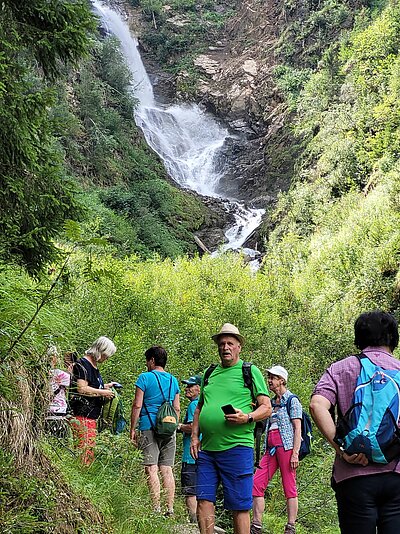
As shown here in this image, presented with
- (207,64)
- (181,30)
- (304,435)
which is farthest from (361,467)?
(181,30)

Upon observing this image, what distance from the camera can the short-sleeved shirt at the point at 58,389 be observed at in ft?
13.1

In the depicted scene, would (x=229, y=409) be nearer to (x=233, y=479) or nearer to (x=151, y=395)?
(x=233, y=479)

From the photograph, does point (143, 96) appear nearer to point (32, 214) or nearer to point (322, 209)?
point (322, 209)

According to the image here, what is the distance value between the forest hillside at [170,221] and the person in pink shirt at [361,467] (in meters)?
1.46

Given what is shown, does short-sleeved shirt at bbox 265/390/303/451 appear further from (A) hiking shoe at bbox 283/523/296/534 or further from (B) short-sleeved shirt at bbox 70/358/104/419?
(B) short-sleeved shirt at bbox 70/358/104/419

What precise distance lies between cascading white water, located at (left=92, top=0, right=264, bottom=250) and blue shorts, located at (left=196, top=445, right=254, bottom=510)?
106ft

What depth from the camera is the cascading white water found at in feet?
133

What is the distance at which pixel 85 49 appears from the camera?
18.5 ft

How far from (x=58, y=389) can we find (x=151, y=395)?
181 centimetres

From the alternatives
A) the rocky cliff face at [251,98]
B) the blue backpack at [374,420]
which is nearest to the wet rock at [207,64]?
the rocky cliff face at [251,98]

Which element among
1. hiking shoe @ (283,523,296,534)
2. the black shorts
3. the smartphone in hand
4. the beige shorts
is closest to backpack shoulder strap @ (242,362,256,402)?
the smartphone in hand

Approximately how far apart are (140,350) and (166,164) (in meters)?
33.2

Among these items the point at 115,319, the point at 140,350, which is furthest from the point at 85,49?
the point at 115,319

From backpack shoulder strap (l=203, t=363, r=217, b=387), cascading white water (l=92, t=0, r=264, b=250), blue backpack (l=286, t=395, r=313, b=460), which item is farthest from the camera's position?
cascading white water (l=92, t=0, r=264, b=250)
